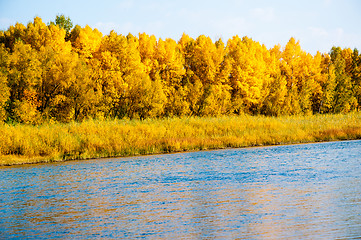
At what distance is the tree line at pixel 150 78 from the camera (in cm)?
5269

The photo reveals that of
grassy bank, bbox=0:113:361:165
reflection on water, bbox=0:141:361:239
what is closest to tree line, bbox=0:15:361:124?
grassy bank, bbox=0:113:361:165

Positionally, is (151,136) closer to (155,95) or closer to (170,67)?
(155,95)

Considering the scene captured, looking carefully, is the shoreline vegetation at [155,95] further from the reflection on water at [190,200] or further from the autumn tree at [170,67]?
the reflection on water at [190,200]

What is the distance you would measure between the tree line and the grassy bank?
1416 cm

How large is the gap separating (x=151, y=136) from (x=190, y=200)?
21.1 meters

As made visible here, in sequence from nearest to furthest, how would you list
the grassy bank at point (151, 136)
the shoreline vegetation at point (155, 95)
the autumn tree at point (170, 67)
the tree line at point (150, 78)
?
the grassy bank at point (151, 136) < the shoreline vegetation at point (155, 95) < the tree line at point (150, 78) < the autumn tree at point (170, 67)

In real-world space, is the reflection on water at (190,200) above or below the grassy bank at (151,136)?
below

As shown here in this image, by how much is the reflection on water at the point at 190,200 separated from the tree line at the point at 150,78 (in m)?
27.9

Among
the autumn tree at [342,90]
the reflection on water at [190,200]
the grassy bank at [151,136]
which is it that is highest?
the autumn tree at [342,90]

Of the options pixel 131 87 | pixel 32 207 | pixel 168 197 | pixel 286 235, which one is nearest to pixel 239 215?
pixel 286 235

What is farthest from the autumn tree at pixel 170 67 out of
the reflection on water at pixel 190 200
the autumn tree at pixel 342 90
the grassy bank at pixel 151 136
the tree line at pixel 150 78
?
the reflection on water at pixel 190 200

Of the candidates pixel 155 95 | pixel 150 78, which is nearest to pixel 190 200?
pixel 155 95

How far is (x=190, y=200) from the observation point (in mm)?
15398

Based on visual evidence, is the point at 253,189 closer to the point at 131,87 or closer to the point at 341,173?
the point at 341,173
